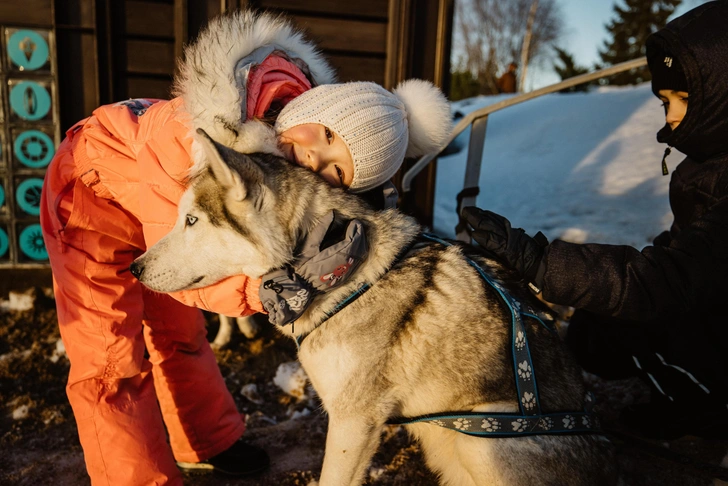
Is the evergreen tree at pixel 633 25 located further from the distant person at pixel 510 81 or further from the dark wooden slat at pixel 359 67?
the dark wooden slat at pixel 359 67

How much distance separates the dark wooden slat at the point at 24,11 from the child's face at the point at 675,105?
4.35m

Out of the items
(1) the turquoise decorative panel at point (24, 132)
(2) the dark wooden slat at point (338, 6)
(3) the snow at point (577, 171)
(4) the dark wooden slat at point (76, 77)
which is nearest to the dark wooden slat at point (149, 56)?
(4) the dark wooden slat at point (76, 77)

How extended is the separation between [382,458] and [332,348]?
1.18 meters

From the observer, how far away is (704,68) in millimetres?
1922

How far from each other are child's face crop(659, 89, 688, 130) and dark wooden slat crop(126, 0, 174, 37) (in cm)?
369

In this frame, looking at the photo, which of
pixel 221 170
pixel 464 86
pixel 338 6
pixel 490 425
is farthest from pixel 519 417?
pixel 464 86

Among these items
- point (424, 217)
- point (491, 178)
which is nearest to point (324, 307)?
point (424, 217)

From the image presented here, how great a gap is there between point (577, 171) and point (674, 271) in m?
6.15

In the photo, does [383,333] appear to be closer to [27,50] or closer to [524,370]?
[524,370]

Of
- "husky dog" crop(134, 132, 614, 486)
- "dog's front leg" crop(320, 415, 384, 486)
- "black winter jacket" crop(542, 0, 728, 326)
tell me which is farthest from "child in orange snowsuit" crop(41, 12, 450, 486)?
"black winter jacket" crop(542, 0, 728, 326)

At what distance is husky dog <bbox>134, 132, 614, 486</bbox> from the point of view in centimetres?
170

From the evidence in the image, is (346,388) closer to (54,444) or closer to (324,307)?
(324,307)

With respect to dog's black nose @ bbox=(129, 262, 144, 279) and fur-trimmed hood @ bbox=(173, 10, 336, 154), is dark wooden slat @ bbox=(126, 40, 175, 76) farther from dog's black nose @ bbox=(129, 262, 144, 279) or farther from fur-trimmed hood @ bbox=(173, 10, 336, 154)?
dog's black nose @ bbox=(129, 262, 144, 279)

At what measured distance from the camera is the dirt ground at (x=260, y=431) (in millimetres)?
2402
